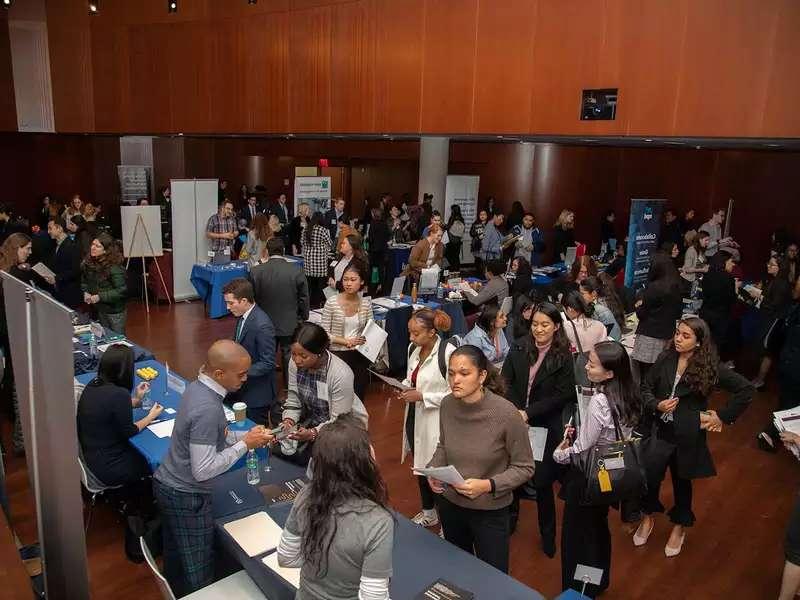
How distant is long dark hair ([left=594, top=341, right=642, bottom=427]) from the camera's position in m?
3.01

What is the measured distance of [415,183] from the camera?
1634 cm

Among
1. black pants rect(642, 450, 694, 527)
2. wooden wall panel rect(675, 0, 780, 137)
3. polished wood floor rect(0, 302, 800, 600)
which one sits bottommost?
polished wood floor rect(0, 302, 800, 600)

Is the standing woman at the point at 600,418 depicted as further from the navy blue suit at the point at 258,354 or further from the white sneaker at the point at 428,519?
the navy blue suit at the point at 258,354

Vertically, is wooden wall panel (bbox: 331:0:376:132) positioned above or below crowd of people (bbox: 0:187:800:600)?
above

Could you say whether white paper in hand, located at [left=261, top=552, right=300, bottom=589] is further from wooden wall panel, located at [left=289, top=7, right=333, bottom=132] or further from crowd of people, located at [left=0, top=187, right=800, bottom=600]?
wooden wall panel, located at [left=289, top=7, right=333, bottom=132]

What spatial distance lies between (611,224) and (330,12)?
689 cm

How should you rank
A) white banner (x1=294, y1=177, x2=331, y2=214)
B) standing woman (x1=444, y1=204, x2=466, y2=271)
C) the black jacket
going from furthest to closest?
white banner (x1=294, y1=177, x2=331, y2=214), standing woman (x1=444, y1=204, x2=466, y2=271), the black jacket

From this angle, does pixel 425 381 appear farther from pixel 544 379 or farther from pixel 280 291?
pixel 280 291

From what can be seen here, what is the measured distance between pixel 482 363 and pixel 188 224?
25.8ft

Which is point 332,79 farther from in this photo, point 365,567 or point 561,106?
point 365,567

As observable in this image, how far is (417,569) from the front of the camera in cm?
243

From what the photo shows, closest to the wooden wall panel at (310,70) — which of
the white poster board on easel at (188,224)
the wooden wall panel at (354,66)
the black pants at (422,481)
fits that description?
the wooden wall panel at (354,66)

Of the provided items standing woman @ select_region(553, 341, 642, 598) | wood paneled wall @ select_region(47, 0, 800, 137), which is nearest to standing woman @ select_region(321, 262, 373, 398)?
standing woman @ select_region(553, 341, 642, 598)

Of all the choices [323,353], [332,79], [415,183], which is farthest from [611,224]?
[323,353]
